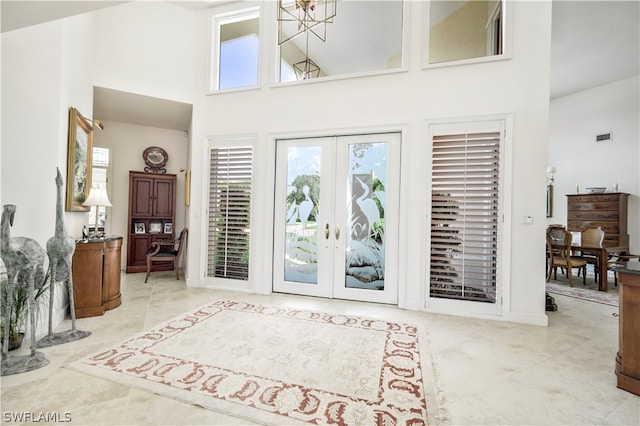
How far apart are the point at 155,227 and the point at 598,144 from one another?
10705 mm

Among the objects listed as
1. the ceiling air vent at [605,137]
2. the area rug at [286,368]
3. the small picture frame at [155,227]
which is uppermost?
the ceiling air vent at [605,137]

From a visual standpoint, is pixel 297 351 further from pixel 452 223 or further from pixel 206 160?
pixel 206 160

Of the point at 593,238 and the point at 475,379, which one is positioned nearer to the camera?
the point at 475,379

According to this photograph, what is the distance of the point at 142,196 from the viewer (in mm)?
5844

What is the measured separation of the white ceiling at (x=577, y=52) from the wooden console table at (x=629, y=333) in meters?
4.85

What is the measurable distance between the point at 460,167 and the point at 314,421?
321 centimetres

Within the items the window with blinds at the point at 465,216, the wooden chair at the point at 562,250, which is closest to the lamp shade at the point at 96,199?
the window with blinds at the point at 465,216

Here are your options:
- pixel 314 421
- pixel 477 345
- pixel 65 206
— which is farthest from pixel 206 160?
pixel 477 345

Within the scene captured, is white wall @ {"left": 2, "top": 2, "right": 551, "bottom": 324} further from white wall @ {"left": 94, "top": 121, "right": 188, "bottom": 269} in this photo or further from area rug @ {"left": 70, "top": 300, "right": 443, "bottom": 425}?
white wall @ {"left": 94, "top": 121, "right": 188, "bottom": 269}

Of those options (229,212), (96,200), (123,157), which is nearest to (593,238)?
(229,212)

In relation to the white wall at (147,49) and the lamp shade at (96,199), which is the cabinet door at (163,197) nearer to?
the white wall at (147,49)

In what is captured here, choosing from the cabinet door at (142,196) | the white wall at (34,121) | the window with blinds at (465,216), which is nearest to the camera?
the white wall at (34,121)

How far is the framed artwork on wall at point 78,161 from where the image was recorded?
11.0 feet

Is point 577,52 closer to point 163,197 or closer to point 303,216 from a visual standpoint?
point 303,216
